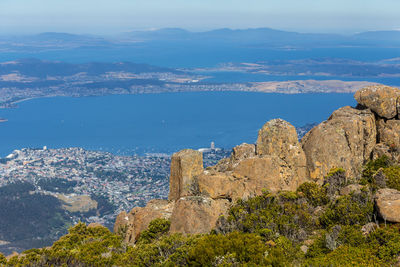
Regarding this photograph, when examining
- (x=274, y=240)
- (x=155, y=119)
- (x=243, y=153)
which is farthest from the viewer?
(x=155, y=119)

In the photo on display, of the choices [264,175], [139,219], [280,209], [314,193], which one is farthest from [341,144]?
[139,219]

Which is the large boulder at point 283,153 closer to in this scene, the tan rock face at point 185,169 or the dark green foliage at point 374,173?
the tan rock face at point 185,169

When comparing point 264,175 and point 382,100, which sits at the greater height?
point 382,100

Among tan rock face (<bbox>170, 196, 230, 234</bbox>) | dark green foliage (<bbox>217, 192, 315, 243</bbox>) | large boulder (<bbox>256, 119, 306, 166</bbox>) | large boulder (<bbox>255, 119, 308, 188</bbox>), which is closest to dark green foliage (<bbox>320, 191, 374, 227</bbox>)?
dark green foliage (<bbox>217, 192, 315, 243</bbox>)

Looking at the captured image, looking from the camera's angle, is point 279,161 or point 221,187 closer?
point 221,187

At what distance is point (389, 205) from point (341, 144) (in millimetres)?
6345

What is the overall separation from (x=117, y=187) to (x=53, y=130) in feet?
270

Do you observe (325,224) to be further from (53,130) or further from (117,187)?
(53,130)

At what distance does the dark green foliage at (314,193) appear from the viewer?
15.6 metres

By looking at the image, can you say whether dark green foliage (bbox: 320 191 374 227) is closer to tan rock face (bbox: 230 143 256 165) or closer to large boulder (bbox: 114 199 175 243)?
tan rock face (bbox: 230 143 256 165)

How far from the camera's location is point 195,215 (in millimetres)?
14617

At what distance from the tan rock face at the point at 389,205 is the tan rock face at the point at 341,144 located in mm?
5156

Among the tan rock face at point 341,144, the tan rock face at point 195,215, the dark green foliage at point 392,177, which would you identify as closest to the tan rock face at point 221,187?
the tan rock face at point 195,215

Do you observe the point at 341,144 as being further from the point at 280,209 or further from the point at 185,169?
the point at 185,169
